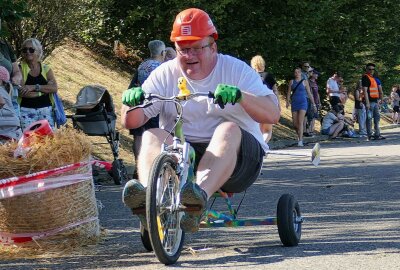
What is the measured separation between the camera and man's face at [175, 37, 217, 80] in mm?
7453

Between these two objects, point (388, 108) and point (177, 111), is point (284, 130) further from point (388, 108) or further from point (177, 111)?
point (388, 108)

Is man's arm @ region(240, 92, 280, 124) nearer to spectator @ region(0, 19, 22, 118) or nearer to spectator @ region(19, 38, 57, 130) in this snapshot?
spectator @ region(0, 19, 22, 118)

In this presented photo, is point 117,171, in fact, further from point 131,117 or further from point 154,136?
point 154,136

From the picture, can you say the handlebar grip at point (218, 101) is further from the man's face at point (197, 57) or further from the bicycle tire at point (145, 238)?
the bicycle tire at point (145, 238)

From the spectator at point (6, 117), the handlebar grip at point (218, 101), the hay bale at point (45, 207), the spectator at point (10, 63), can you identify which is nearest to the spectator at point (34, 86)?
the spectator at point (10, 63)

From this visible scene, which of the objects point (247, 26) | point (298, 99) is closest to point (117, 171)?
point (298, 99)

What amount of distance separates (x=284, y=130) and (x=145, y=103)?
2323cm

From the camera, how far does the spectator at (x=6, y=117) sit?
10906mm

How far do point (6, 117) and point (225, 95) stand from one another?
178 inches

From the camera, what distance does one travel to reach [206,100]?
760 cm

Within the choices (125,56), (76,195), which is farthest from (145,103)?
(125,56)

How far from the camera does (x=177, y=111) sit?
737 cm

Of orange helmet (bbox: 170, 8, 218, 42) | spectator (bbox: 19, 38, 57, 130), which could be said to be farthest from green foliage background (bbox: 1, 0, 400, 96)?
orange helmet (bbox: 170, 8, 218, 42)

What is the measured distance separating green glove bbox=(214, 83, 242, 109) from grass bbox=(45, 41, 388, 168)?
474 inches
